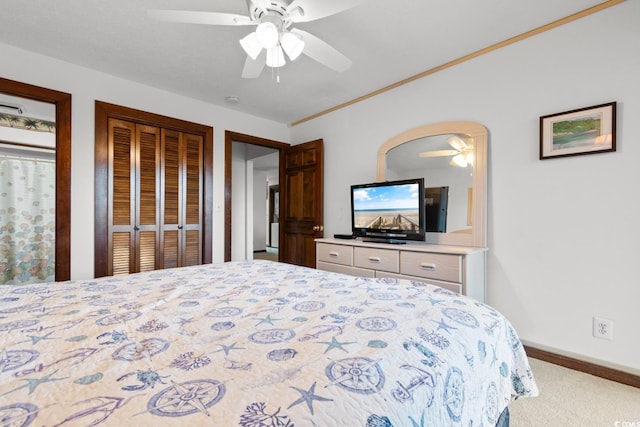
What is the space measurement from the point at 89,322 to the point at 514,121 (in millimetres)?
3009

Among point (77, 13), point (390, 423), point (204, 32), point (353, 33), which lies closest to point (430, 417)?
point (390, 423)

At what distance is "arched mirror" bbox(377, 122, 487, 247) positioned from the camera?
2.58 meters

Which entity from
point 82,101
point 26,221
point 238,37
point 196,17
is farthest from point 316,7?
point 26,221

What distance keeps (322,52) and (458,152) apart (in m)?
1.57

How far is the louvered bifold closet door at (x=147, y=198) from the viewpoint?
3.22m

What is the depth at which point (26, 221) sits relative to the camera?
3598 mm

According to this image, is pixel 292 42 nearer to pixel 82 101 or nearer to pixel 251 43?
pixel 251 43

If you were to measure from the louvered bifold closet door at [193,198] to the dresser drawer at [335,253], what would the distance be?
5.05 ft

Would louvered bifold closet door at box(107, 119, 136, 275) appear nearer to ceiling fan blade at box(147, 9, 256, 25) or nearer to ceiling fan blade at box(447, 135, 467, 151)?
ceiling fan blade at box(147, 9, 256, 25)

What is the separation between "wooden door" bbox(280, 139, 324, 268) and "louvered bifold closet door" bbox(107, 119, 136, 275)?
2002 millimetres

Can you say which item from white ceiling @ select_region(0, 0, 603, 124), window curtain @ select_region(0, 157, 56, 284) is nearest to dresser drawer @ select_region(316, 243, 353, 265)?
white ceiling @ select_region(0, 0, 603, 124)

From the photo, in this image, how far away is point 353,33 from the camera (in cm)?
233

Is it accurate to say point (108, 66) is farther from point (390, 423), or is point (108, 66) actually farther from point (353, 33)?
point (390, 423)

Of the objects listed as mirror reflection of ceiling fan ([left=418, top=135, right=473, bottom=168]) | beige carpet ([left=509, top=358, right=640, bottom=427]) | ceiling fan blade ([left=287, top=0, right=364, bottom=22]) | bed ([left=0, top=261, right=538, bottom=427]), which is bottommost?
beige carpet ([left=509, top=358, right=640, bottom=427])
